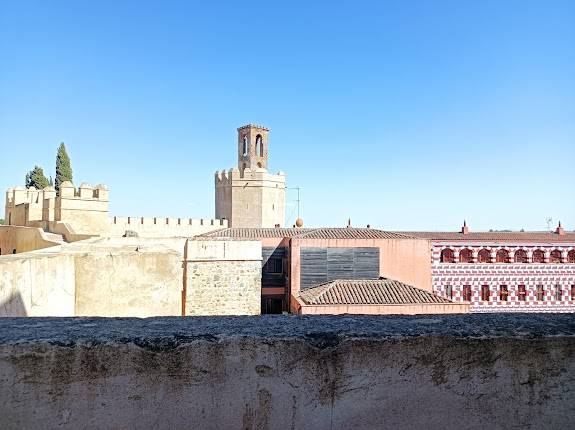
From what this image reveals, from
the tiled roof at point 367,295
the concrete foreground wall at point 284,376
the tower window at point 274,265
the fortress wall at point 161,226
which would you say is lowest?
the tiled roof at point 367,295

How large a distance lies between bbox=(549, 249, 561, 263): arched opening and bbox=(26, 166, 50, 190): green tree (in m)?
38.1

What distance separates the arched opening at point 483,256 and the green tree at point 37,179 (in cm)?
3438

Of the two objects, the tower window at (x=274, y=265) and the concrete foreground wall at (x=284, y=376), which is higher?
the concrete foreground wall at (x=284, y=376)

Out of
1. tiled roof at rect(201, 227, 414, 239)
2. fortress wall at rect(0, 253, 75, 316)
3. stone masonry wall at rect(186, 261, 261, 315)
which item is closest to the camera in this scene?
fortress wall at rect(0, 253, 75, 316)

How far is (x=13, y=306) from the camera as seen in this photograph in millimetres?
4621

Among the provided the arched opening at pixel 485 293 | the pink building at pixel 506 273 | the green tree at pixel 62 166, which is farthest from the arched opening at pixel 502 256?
the green tree at pixel 62 166

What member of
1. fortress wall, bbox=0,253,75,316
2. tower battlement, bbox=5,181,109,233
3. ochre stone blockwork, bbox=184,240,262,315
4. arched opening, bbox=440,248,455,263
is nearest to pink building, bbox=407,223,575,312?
arched opening, bbox=440,248,455,263

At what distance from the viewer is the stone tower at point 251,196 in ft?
126

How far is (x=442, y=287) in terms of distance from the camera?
78.9 feet

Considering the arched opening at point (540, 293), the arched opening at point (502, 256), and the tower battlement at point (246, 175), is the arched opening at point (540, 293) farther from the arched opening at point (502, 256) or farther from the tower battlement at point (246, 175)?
the tower battlement at point (246, 175)

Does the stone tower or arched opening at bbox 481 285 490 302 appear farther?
the stone tower

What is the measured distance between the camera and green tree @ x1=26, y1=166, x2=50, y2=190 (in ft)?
122

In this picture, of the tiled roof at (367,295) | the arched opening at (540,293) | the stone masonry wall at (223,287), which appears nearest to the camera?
the stone masonry wall at (223,287)

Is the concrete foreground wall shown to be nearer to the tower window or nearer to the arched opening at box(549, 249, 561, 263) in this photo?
the tower window
